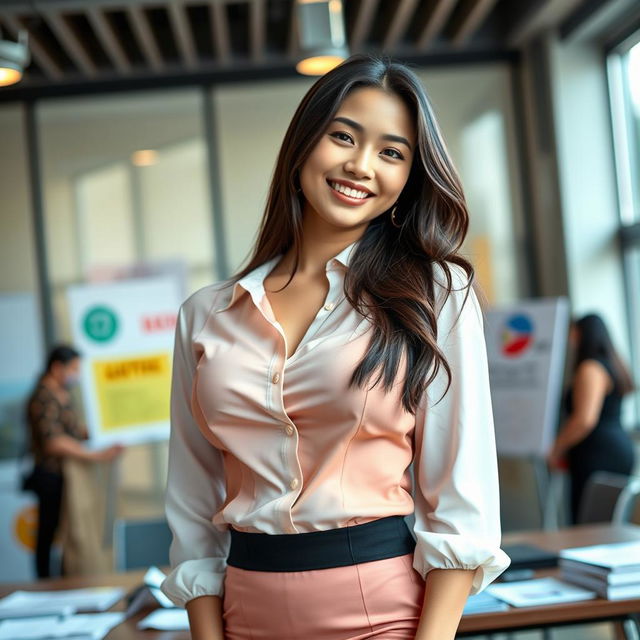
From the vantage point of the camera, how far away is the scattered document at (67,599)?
2932mm

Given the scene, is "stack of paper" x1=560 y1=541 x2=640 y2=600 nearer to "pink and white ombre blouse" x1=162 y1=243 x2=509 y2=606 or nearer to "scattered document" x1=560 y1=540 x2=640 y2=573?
"scattered document" x1=560 y1=540 x2=640 y2=573

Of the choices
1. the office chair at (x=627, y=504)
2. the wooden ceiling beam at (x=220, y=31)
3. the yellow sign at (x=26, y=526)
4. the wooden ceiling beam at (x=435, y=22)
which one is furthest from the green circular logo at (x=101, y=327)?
the office chair at (x=627, y=504)

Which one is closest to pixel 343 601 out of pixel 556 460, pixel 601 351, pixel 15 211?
pixel 601 351

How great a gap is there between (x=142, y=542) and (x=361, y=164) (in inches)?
111

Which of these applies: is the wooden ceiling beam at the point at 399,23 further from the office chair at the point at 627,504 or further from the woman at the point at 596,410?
the office chair at the point at 627,504

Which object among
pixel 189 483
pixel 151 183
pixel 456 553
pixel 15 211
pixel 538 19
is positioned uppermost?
pixel 538 19

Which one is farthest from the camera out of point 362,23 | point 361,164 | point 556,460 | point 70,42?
point 362,23

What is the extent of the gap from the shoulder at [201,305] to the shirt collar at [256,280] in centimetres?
2

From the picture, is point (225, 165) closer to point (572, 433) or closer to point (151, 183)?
point (151, 183)

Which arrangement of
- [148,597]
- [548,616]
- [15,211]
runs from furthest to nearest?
[15,211]
[148,597]
[548,616]

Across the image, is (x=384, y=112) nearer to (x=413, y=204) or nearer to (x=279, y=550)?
(x=413, y=204)

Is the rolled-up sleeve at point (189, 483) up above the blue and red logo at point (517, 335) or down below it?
below

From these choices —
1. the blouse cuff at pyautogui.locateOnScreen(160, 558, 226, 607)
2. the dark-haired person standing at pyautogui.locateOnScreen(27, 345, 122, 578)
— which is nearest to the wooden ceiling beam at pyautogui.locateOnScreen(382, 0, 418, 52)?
the dark-haired person standing at pyautogui.locateOnScreen(27, 345, 122, 578)

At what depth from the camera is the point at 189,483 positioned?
1787 millimetres
